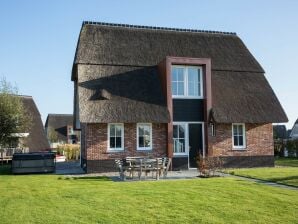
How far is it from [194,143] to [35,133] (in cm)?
1922

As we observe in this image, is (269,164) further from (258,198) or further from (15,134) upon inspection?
(15,134)

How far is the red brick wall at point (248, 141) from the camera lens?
21.1 m

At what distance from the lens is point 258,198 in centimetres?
1105

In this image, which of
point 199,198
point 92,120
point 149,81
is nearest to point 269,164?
point 149,81

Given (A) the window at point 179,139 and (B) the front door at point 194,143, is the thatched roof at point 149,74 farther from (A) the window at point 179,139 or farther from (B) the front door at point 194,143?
(B) the front door at point 194,143

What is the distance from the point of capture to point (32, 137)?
3428 centimetres

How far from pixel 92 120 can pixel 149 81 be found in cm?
442

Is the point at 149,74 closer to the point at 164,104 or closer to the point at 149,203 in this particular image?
the point at 164,104

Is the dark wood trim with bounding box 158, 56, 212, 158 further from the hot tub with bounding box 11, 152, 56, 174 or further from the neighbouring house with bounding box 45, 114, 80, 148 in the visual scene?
the neighbouring house with bounding box 45, 114, 80, 148

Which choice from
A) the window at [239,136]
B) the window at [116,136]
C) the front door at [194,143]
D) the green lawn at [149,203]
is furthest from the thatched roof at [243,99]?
the green lawn at [149,203]

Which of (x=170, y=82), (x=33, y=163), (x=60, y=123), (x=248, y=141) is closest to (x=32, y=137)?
(x=33, y=163)

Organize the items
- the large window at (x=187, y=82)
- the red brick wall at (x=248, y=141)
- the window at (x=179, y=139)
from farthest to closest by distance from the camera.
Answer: the red brick wall at (x=248, y=141), the large window at (x=187, y=82), the window at (x=179, y=139)

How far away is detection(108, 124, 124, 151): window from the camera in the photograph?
19719 millimetres

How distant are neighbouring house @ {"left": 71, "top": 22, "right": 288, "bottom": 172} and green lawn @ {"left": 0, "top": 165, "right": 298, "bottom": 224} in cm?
600
